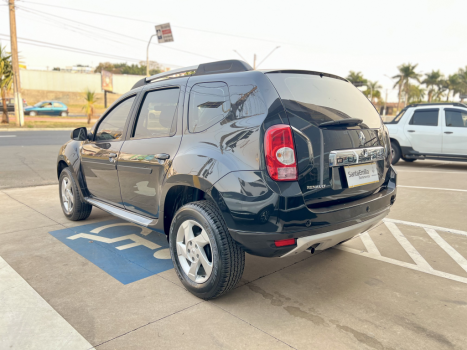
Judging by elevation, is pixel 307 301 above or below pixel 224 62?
below

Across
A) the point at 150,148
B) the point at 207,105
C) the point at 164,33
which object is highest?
the point at 164,33

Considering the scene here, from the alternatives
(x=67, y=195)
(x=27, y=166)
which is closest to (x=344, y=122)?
(x=67, y=195)

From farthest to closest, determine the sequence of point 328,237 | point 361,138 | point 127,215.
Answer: point 127,215 → point 361,138 → point 328,237

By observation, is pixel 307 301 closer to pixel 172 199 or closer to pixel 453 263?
pixel 172 199

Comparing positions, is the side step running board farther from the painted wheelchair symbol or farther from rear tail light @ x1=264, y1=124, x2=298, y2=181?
rear tail light @ x1=264, y1=124, x2=298, y2=181

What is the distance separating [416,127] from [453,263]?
7878mm

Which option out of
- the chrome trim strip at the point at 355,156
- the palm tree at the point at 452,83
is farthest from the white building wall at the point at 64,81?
the chrome trim strip at the point at 355,156

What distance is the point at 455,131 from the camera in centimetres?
1009

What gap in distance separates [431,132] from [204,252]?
373 inches

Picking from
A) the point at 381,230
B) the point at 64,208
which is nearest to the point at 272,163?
the point at 381,230

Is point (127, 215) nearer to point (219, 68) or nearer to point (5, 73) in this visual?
point (219, 68)

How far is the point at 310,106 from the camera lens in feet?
9.16

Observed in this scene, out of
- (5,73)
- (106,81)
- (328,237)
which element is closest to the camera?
(328,237)

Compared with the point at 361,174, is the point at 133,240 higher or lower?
lower
